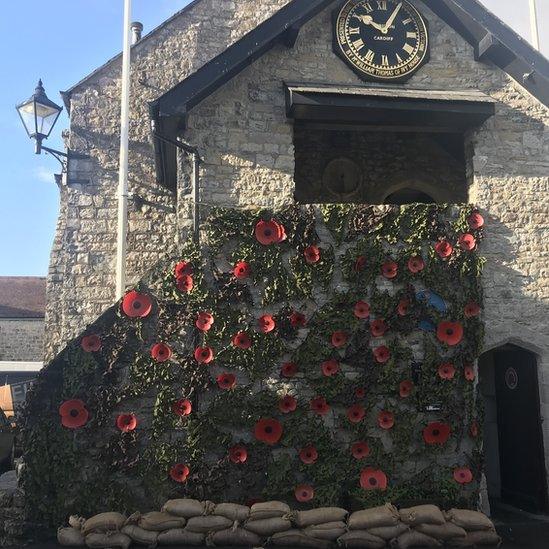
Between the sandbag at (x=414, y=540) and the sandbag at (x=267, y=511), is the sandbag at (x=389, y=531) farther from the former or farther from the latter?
the sandbag at (x=267, y=511)

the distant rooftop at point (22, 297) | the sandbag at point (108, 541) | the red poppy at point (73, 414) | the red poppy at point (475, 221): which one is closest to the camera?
the sandbag at point (108, 541)

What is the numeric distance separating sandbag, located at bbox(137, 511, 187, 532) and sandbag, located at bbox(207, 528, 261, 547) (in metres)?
0.35

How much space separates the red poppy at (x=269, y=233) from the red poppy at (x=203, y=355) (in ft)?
4.53

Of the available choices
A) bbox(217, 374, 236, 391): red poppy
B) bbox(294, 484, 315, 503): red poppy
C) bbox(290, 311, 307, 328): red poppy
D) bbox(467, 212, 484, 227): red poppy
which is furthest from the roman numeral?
bbox(294, 484, 315, 503): red poppy

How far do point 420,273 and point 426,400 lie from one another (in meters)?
1.46

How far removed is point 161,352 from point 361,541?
281 centimetres

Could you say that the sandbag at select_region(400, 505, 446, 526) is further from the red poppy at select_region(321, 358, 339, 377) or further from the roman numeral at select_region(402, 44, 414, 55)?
the roman numeral at select_region(402, 44, 414, 55)

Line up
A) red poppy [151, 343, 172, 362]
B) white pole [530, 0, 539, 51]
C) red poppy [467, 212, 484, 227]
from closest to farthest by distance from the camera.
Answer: red poppy [151, 343, 172, 362] < red poppy [467, 212, 484, 227] < white pole [530, 0, 539, 51]

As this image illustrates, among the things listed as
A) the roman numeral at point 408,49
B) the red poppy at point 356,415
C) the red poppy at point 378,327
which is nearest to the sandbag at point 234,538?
the red poppy at point 356,415

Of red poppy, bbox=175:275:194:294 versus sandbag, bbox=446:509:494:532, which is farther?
red poppy, bbox=175:275:194:294

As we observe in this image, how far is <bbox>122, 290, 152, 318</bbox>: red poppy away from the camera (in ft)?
20.2

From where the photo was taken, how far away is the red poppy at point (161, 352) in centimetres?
614

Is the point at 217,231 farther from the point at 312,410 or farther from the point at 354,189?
the point at 354,189

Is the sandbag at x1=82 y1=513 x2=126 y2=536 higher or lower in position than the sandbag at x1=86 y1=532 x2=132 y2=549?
higher
